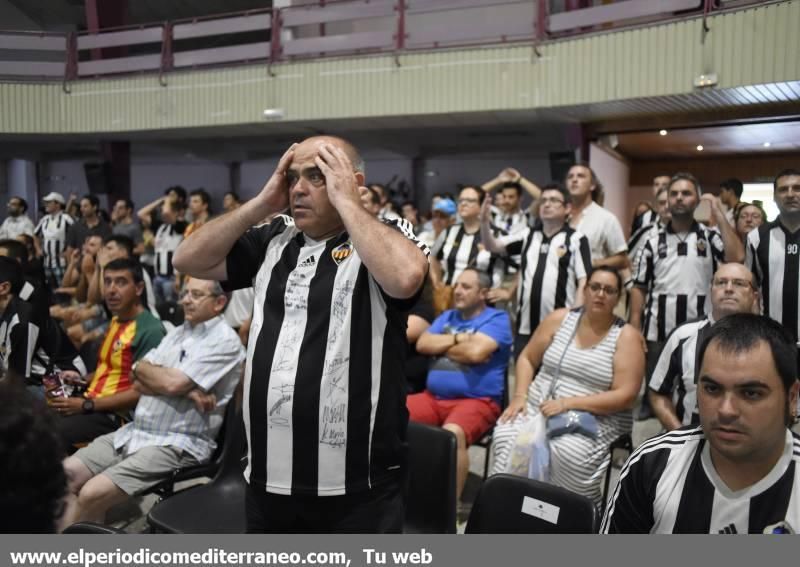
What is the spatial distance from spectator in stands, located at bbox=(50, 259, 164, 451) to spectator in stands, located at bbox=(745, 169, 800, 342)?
109 inches

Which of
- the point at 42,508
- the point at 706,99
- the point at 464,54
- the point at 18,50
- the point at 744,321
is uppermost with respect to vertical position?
the point at 464,54

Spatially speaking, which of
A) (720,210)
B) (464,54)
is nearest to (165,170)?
(464,54)

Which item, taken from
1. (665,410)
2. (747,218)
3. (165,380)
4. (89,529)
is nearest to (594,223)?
(747,218)

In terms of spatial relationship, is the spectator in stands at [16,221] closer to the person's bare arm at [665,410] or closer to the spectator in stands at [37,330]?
the spectator in stands at [37,330]

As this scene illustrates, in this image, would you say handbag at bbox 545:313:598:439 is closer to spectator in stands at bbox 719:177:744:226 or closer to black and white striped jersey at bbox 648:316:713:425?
black and white striped jersey at bbox 648:316:713:425

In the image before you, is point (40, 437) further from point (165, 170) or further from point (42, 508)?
point (165, 170)

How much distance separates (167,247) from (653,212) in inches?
157

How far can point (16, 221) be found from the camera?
314 centimetres

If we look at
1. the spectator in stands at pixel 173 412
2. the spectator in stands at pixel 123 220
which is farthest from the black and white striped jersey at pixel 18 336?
the spectator in stands at pixel 123 220

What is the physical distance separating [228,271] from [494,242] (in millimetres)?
2719

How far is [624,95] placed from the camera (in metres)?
6.00

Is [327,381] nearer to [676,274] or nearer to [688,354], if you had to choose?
[688,354]

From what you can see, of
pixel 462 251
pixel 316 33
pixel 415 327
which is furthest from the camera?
pixel 316 33

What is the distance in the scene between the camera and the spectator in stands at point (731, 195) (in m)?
2.90
